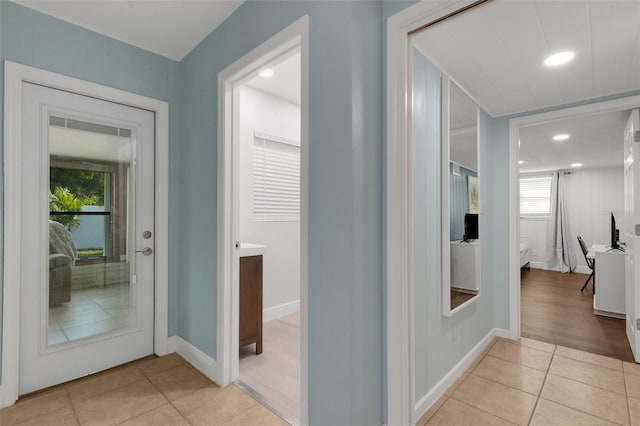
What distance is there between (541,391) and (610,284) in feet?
8.82

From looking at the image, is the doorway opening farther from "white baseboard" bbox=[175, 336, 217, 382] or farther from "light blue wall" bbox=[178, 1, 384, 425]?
"white baseboard" bbox=[175, 336, 217, 382]

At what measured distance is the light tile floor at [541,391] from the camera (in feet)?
6.02

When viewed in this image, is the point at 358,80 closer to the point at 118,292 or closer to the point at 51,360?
the point at 118,292

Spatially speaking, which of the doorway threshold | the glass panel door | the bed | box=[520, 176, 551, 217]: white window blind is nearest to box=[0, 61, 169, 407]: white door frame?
the glass panel door

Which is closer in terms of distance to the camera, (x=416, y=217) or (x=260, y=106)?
(x=416, y=217)

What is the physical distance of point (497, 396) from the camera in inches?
80.4

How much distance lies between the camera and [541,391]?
6.97 ft

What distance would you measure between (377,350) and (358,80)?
1298 millimetres

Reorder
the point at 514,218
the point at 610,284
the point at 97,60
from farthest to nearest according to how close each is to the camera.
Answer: the point at 610,284 → the point at 514,218 → the point at 97,60

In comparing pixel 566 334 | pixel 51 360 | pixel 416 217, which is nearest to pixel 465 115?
pixel 416 217

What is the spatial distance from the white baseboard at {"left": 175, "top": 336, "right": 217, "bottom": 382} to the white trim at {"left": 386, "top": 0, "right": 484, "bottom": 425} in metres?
1.31

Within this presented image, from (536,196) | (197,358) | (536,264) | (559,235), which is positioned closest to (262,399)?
(197,358)

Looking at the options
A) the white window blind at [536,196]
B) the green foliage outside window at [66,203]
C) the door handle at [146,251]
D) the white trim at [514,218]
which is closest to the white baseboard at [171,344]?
the door handle at [146,251]

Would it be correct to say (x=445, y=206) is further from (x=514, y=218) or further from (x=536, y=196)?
(x=536, y=196)
